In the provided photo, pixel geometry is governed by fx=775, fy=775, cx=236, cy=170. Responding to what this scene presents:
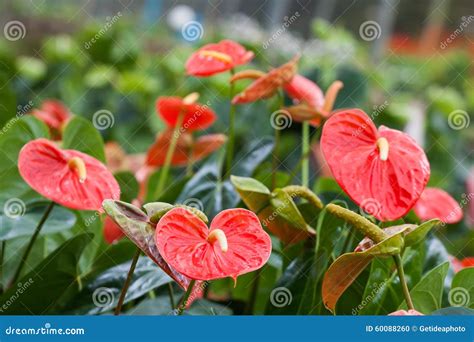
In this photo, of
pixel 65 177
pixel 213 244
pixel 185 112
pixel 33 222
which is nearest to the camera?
pixel 213 244

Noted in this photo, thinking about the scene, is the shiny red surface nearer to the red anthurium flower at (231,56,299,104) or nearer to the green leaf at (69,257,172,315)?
the red anthurium flower at (231,56,299,104)

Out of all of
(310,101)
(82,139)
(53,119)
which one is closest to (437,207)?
(310,101)

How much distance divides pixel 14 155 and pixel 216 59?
0.85 ft

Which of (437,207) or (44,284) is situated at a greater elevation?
(437,207)

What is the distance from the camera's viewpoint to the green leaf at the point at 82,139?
92 cm

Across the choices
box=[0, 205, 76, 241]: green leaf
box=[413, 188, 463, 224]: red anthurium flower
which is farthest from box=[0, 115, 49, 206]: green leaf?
box=[413, 188, 463, 224]: red anthurium flower

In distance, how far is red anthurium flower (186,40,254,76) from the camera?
89 centimetres

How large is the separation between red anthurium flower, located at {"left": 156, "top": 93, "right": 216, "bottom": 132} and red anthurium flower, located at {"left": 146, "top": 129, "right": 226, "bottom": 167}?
0.05m

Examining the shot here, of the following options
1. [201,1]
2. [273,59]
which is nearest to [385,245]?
[273,59]

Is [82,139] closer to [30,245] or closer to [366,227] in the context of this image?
[30,245]

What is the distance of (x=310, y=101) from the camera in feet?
3.18

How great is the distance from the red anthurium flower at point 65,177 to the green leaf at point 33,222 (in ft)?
0.35

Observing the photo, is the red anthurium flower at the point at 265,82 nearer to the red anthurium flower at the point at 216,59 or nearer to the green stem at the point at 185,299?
the red anthurium flower at the point at 216,59

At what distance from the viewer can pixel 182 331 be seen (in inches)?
27.5
